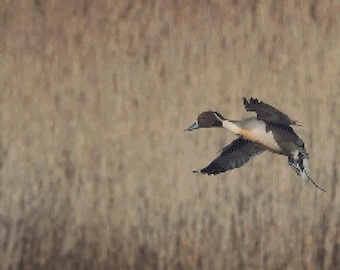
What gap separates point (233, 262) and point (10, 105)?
0.92 m

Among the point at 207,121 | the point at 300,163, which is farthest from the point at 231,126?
the point at 300,163

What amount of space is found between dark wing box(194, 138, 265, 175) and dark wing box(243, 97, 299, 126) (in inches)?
7.4

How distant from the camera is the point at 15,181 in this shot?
4.64 metres

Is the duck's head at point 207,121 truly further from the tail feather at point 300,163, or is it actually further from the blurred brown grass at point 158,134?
the blurred brown grass at point 158,134

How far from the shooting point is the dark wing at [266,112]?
12.4ft

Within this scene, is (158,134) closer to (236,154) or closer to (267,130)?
(236,154)

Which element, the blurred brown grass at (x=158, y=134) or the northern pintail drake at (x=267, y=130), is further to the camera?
the blurred brown grass at (x=158, y=134)

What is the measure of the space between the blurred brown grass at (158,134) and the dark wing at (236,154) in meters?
0.48

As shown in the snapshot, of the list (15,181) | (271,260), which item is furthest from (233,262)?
(15,181)

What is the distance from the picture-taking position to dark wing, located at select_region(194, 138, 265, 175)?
4039 mm

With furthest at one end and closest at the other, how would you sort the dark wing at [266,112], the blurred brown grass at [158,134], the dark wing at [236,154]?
1. the blurred brown grass at [158,134]
2. the dark wing at [236,154]
3. the dark wing at [266,112]

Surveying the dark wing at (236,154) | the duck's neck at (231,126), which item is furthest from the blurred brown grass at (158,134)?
the duck's neck at (231,126)

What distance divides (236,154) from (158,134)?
0.60m

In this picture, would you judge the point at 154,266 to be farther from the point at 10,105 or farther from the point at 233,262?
the point at 10,105
